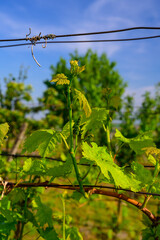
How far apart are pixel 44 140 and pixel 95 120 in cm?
32

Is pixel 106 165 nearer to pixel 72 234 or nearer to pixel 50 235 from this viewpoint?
pixel 50 235

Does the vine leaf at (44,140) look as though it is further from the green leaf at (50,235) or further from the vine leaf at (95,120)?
the green leaf at (50,235)

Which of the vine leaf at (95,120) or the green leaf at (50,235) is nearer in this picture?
the vine leaf at (95,120)

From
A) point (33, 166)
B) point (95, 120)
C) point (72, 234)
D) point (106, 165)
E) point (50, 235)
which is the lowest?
point (72, 234)

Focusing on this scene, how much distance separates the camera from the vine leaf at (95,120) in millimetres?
1237

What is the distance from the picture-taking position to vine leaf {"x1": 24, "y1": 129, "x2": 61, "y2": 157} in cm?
112

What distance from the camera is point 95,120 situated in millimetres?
1270

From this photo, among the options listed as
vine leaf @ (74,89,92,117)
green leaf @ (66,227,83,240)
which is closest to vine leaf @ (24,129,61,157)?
vine leaf @ (74,89,92,117)

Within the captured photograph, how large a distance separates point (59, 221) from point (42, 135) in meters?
1.21

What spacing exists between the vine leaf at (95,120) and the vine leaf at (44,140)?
7.0 inches

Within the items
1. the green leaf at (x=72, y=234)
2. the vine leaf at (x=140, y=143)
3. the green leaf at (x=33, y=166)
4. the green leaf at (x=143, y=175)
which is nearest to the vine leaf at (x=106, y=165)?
the green leaf at (x=143, y=175)

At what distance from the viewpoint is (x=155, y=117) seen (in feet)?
23.8

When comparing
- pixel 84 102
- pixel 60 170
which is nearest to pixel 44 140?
pixel 60 170

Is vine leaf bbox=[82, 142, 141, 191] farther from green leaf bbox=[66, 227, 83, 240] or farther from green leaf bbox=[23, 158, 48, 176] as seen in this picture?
green leaf bbox=[66, 227, 83, 240]
